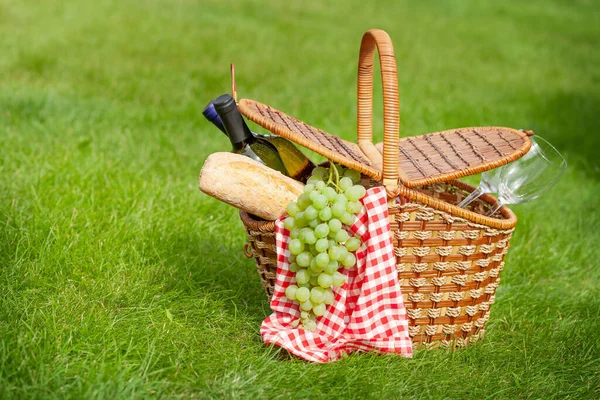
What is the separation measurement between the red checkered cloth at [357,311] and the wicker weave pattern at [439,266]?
87 mm

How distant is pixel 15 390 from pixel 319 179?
1188 mm

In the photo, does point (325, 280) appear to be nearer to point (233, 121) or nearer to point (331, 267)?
point (331, 267)

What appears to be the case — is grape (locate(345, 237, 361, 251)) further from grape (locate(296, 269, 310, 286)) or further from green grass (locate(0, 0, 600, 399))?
green grass (locate(0, 0, 600, 399))

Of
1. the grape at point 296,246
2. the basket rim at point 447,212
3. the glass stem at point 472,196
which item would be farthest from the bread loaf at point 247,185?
the glass stem at point 472,196

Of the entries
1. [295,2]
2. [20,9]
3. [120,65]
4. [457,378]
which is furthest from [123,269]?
[295,2]

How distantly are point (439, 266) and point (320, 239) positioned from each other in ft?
1.63

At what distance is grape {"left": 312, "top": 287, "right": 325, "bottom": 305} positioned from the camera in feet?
7.52

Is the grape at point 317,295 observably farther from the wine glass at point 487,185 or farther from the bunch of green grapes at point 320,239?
the wine glass at point 487,185

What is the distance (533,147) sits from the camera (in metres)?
2.63

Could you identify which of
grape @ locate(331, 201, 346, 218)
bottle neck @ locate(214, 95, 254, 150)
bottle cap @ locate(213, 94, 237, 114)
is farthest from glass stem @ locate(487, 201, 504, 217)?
bottle cap @ locate(213, 94, 237, 114)

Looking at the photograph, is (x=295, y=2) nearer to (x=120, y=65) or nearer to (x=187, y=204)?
(x=120, y=65)

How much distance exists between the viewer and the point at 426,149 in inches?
108

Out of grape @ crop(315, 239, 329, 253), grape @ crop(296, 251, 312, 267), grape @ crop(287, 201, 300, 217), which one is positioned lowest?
grape @ crop(296, 251, 312, 267)

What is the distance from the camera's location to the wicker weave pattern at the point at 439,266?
7.72 feet
